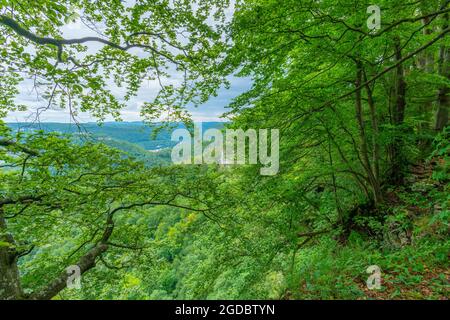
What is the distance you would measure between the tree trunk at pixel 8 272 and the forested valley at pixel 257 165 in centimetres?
3

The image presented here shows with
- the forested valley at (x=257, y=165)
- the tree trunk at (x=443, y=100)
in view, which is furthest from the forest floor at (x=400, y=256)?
the tree trunk at (x=443, y=100)

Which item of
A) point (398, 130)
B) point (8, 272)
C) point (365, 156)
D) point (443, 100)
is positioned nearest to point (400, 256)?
point (365, 156)

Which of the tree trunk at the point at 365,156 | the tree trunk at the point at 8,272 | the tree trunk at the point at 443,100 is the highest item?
the tree trunk at the point at 443,100

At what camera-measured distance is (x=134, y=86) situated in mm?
5957

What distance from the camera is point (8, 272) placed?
5004 millimetres

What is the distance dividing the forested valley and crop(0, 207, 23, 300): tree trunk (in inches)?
1.2

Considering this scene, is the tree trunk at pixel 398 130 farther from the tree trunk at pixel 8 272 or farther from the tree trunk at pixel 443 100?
the tree trunk at pixel 8 272

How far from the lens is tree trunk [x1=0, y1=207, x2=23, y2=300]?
4.81 meters

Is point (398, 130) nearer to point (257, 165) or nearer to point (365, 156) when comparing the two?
point (365, 156)

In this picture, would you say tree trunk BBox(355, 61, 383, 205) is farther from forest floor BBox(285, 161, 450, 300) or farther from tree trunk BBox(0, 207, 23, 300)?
tree trunk BBox(0, 207, 23, 300)

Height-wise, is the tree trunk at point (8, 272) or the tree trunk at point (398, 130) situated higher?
the tree trunk at point (398, 130)

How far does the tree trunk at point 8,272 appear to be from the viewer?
4.81 m
